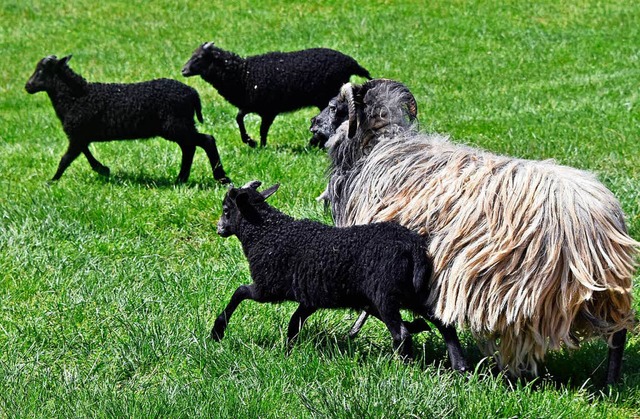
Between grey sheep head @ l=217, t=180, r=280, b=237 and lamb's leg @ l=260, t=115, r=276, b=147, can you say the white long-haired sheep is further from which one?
lamb's leg @ l=260, t=115, r=276, b=147

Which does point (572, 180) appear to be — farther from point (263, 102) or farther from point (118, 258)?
point (263, 102)

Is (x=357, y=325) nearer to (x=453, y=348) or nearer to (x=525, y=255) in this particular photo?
(x=453, y=348)

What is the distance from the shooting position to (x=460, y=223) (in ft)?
15.9

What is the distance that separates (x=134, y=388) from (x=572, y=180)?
240 centimetres

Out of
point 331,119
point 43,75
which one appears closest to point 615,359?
point 331,119

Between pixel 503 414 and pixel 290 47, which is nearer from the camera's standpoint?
pixel 503 414

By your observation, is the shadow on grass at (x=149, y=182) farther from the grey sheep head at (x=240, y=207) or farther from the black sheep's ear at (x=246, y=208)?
the black sheep's ear at (x=246, y=208)

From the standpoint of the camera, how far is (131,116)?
882 cm

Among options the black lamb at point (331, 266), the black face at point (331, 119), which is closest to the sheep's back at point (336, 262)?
the black lamb at point (331, 266)

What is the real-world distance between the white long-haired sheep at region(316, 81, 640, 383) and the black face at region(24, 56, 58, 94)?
5.18 metres

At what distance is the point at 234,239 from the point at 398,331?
2.83m

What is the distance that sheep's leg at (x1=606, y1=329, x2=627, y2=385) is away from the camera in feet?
15.9

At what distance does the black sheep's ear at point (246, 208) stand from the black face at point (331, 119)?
1.24 meters

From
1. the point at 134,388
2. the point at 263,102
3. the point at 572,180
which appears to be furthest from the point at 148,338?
the point at 263,102
